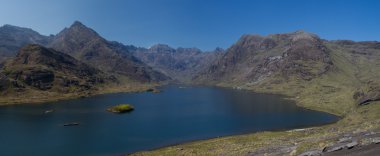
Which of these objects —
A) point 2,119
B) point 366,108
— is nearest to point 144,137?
point 2,119

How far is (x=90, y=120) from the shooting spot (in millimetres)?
161375

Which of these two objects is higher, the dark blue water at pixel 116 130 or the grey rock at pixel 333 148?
the grey rock at pixel 333 148

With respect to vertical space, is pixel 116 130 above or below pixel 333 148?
below

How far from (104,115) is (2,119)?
162 ft

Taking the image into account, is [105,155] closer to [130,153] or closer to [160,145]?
[130,153]

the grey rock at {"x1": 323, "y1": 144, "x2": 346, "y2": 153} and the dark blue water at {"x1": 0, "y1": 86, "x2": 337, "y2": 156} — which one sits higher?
the grey rock at {"x1": 323, "y1": 144, "x2": 346, "y2": 153}

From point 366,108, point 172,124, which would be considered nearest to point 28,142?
point 172,124

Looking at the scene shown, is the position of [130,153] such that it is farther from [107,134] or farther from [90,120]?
[90,120]

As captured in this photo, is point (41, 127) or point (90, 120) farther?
point (90, 120)

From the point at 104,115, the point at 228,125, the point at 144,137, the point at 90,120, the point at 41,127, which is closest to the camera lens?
the point at 144,137

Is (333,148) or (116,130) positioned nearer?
(333,148)

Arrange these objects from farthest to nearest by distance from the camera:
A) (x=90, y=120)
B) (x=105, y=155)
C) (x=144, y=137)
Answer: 1. (x=90, y=120)
2. (x=144, y=137)
3. (x=105, y=155)

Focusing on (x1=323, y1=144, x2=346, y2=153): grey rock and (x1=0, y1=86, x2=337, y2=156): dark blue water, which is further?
(x1=0, y1=86, x2=337, y2=156): dark blue water

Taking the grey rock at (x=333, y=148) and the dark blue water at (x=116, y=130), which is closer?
the grey rock at (x=333, y=148)
